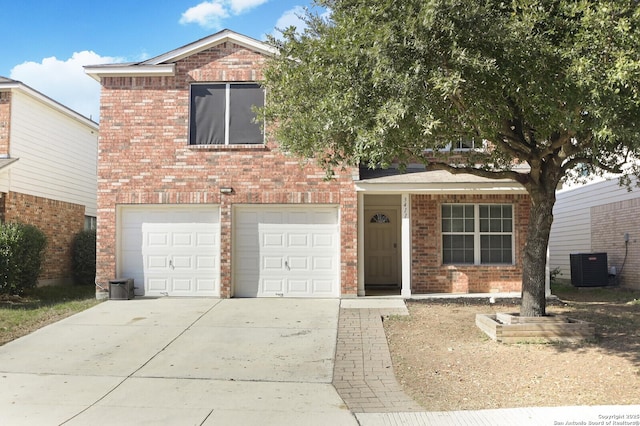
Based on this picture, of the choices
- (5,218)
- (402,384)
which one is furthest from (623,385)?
(5,218)

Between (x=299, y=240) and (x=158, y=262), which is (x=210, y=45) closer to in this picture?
(x=299, y=240)

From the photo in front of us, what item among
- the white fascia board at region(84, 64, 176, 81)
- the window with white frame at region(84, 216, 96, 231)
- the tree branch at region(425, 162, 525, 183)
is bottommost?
the window with white frame at region(84, 216, 96, 231)

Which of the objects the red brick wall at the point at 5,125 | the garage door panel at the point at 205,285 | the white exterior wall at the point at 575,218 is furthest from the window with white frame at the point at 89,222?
the white exterior wall at the point at 575,218

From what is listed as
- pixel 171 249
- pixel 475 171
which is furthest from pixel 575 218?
pixel 171 249

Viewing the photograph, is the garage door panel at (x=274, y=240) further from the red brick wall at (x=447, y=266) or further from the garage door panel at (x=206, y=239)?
the red brick wall at (x=447, y=266)

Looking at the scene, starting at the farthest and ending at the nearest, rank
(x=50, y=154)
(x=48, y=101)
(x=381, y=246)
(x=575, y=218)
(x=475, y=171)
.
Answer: (x=575, y=218), (x=50, y=154), (x=48, y=101), (x=381, y=246), (x=475, y=171)

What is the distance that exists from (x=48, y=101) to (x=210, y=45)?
21.5 feet

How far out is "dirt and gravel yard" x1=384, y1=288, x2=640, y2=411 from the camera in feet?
20.1

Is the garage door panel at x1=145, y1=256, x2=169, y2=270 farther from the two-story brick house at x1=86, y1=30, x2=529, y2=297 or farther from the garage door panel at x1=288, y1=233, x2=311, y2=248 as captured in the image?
the garage door panel at x1=288, y1=233, x2=311, y2=248

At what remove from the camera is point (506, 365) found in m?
7.29

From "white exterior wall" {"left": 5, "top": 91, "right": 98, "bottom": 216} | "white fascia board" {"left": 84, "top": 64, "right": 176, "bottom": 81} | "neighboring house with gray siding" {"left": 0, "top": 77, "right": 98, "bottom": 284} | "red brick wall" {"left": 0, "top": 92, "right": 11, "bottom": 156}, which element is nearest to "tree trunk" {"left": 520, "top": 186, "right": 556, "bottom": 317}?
"white fascia board" {"left": 84, "top": 64, "right": 176, "bottom": 81}

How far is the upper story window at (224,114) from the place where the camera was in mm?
12961

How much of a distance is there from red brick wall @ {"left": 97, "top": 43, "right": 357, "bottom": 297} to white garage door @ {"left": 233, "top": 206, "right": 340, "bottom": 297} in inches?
13.1

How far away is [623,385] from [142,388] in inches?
227
